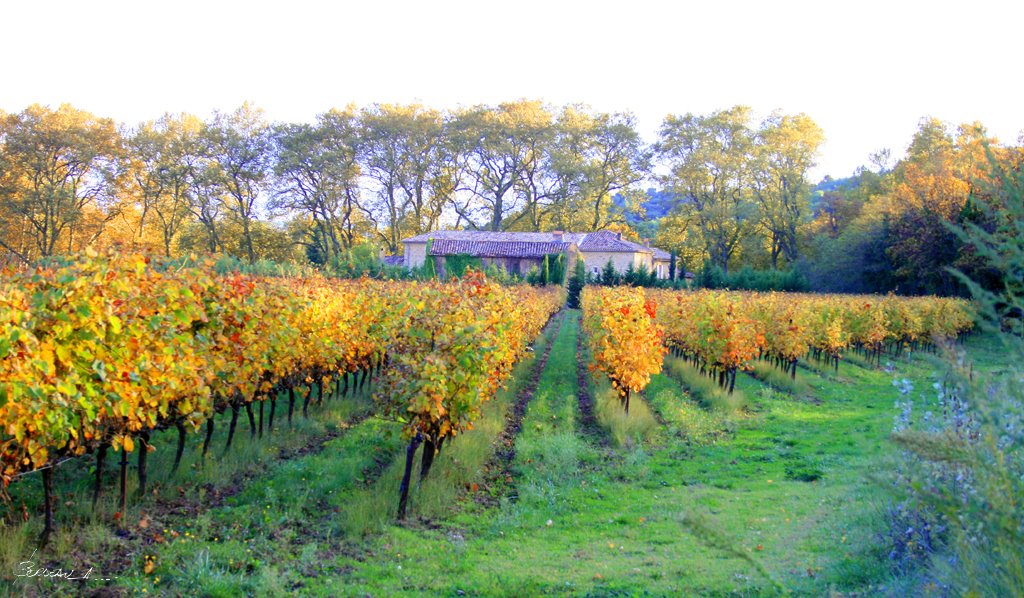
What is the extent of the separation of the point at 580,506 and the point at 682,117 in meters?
56.1

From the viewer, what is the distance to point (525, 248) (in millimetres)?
51188

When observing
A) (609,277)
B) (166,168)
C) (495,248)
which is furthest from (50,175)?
(609,277)

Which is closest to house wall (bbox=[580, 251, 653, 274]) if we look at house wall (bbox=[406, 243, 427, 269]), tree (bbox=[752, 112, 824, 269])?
tree (bbox=[752, 112, 824, 269])

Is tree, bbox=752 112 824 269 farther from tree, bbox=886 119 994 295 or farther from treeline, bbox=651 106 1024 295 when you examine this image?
tree, bbox=886 119 994 295

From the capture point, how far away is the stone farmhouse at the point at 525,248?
5053cm

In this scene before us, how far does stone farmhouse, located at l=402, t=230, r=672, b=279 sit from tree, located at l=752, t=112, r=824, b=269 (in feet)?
30.1

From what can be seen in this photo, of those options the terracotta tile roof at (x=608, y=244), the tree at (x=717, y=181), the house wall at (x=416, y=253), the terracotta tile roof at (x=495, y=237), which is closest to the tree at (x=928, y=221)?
the tree at (x=717, y=181)

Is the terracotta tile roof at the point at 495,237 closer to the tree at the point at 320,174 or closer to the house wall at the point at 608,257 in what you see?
the house wall at the point at 608,257

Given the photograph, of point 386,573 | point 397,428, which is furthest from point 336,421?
point 386,573

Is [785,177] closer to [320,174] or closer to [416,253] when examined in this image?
[416,253]

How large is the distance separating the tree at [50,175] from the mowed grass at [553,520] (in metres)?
38.6

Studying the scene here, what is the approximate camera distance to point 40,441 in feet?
16.2

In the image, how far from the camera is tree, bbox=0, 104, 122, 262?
1578 inches

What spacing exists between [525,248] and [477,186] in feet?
41.5
